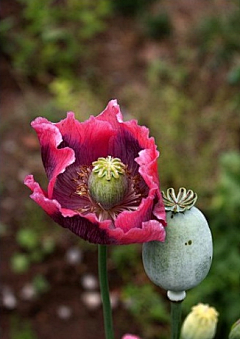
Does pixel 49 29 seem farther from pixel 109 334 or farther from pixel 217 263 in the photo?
pixel 109 334

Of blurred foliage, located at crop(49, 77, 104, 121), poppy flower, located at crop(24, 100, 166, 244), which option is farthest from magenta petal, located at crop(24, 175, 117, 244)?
blurred foliage, located at crop(49, 77, 104, 121)

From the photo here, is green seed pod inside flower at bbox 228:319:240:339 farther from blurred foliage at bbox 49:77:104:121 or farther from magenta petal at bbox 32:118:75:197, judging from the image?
blurred foliage at bbox 49:77:104:121

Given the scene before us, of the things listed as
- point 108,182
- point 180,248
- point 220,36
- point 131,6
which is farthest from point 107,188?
point 131,6

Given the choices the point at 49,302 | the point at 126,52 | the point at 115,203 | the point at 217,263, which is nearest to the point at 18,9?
the point at 126,52

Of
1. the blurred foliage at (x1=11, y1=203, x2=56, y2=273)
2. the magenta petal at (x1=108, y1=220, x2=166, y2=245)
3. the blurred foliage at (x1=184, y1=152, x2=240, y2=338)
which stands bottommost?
the magenta petal at (x1=108, y1=220, x2=166, y2=245)

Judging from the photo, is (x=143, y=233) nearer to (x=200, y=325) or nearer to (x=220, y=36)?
(x=200, y=325)

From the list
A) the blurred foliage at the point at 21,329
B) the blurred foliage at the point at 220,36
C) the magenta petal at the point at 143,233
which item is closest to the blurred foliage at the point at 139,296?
the blurred foliage at the point at 21,329
